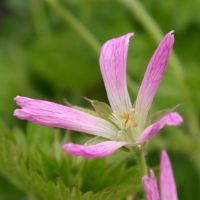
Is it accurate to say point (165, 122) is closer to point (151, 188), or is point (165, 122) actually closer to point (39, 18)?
point (151, 188)

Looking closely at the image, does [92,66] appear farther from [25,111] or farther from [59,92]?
[25,111]

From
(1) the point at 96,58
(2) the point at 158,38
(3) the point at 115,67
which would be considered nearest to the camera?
(3) the point at 115,67

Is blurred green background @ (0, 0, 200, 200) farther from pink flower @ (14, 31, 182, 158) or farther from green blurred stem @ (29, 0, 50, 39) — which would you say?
pink flower @ (14, 31, 182, 158)

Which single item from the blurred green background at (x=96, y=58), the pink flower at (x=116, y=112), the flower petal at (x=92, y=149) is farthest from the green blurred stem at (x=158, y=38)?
the flower petal at (x=92, y=149)

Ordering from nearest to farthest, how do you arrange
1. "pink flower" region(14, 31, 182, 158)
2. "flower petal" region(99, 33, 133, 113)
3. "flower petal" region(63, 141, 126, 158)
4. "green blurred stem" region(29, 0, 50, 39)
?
"flower petal" region(63, 141, 126, 158) < "pink flower" region(14, 31, 182, 158) < "flower petal" region(99, 33, 133, 113) < "green blurred stem" region(29, 0, 50, 39)

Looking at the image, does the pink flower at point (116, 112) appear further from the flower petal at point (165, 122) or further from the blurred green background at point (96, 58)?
the blurred green background at point (96, 58)

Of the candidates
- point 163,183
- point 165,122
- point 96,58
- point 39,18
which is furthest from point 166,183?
point 39,18

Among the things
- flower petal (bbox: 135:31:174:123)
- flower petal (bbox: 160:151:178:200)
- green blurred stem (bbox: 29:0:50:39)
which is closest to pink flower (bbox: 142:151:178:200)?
flower petal (bbox: 160:151:178:200)
